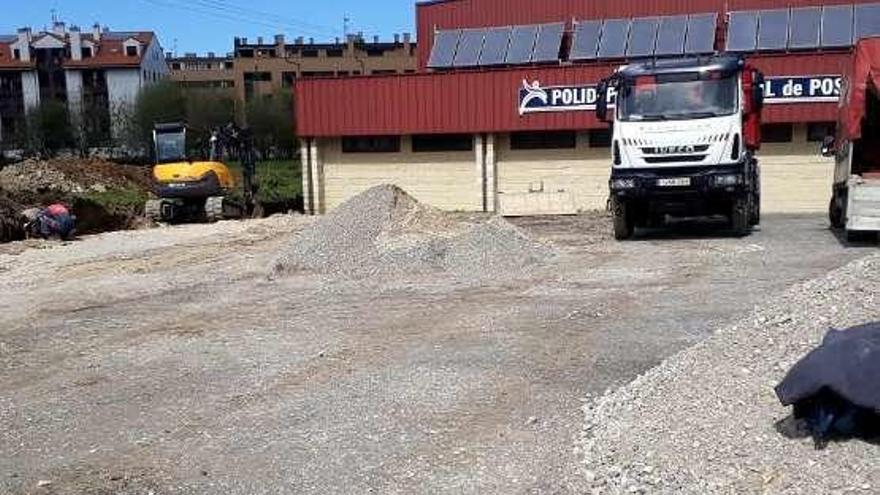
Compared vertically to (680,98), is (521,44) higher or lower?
higher

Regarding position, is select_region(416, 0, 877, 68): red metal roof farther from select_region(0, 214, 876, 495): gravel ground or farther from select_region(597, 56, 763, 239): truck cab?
select_region(0, 214, 876, 495): gravel ground

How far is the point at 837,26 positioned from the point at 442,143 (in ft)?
39.9

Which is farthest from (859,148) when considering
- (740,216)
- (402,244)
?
(402,244)

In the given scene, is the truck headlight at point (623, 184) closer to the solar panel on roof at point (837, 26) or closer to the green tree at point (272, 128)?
the solar panel on roof at point (837, 26)

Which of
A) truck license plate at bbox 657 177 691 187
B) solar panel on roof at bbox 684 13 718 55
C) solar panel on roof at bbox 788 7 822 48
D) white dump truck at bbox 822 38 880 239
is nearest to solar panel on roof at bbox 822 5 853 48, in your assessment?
solar panel on roof at bbox 788 7 822 48

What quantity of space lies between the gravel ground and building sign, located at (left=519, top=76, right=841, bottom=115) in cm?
→ 985

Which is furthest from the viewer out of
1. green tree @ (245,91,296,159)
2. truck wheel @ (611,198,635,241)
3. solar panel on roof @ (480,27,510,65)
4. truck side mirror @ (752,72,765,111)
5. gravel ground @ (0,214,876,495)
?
green tree @ (245,91,296,159)

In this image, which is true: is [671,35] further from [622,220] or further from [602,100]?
[622,220]

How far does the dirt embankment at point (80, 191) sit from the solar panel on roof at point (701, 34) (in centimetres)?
1754

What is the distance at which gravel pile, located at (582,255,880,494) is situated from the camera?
4793 millimetres

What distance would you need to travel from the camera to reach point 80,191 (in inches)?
1457

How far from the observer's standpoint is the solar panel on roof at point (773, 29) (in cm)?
2828

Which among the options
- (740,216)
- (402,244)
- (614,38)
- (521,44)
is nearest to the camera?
(402,244)

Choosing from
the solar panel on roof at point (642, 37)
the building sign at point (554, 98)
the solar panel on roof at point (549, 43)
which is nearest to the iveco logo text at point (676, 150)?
the building sign at point (554, 98)
